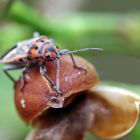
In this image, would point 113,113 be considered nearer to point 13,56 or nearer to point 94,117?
point 94,117

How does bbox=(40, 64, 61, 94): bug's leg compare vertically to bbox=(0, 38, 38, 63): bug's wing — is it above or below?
below

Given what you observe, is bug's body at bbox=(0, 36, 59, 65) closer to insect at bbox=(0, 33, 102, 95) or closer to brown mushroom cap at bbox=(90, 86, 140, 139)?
insect at bbox=(0, 33, 102, 95)

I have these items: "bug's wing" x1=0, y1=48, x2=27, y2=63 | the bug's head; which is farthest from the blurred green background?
the bug's head

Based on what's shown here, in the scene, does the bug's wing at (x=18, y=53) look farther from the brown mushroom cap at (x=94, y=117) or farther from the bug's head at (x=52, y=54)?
the brown mushroom cap at (x=94, y=117)

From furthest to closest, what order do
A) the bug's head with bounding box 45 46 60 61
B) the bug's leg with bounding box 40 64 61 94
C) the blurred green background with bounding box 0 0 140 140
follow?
the blurred green background with bounding box 0 0 140 140 → the bug's head with bounding box 45 46 60 61 → the bug's leg with bounding box 40 64 61 94

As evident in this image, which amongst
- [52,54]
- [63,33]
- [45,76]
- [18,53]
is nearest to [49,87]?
[45,76]

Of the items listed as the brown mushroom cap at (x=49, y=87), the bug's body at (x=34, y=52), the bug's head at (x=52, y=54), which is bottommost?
the brown mushroom cap at (x=49, y=87)

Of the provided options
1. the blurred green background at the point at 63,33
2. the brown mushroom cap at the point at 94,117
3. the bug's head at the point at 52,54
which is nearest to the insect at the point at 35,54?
the bug's head at the point at 52,54

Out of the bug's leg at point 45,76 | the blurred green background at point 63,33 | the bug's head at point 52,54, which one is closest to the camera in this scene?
the bug's leg at point 45,76

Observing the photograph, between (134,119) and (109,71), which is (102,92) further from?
(109,71)
